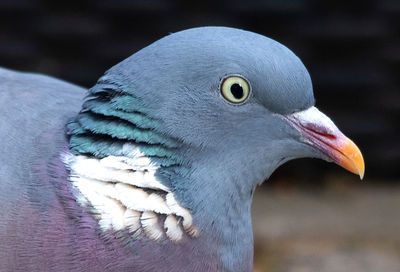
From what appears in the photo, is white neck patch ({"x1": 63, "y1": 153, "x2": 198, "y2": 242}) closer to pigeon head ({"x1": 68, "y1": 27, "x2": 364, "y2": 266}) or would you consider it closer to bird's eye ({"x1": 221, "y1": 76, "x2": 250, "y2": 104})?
pigeon head ({"x1": 68, "y1": 27, "x2": 364, "y2": 266})

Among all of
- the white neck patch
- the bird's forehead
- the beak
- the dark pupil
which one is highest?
the bird's forehead

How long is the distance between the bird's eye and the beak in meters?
0.14

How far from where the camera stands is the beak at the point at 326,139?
2086 millimetres

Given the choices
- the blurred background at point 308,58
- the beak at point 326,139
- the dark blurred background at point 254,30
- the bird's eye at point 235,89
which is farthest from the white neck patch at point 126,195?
the dark blurred background at point 254,30

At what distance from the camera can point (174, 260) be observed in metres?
2.06

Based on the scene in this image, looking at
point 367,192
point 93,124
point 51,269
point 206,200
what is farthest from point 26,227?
point 367,192

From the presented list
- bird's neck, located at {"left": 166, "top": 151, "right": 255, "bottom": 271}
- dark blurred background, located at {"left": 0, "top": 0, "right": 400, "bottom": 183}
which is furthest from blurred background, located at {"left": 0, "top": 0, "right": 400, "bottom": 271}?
bird's neck, located at {"left": 166, "top": 151, "right": 255, "bottom": 271}

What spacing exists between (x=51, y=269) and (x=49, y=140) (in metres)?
0.32

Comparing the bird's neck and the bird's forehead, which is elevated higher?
the bird's forehead

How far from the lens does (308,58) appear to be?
4.40m

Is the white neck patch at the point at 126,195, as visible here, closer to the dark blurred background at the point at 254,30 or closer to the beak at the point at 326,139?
the beak at the point at 326,139

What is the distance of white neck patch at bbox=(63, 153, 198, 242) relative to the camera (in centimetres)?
204

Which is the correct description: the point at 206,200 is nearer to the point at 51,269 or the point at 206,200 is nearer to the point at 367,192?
the point at 51,269

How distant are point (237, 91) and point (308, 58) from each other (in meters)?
2.44
